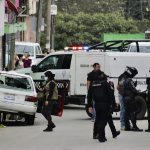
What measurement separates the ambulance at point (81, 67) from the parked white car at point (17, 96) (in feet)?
11.7

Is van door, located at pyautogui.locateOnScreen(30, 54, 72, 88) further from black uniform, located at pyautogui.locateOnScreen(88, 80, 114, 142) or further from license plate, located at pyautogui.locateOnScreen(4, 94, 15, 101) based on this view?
black uniform, located at pyautogui.locateOnScreen(88, 80, 114, 142)

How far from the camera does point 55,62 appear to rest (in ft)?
91.6

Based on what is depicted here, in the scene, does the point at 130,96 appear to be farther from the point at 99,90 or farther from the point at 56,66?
the point at 56,66

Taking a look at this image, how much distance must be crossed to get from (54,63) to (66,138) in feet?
35.5

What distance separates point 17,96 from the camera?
20516 mm

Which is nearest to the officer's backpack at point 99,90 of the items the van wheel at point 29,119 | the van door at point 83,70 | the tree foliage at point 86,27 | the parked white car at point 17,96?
the parked white car at point 17,96

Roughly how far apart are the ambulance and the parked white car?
3561 mm

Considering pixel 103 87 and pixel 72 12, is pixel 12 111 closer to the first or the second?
pixel 103 87

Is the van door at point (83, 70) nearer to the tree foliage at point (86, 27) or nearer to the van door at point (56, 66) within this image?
the van door at point (56, 66)

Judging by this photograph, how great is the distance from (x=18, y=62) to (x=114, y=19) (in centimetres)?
3987

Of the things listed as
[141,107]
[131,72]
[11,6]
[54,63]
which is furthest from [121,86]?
[11,6]

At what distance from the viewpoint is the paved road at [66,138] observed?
1529 cm

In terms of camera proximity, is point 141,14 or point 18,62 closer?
point 18,62

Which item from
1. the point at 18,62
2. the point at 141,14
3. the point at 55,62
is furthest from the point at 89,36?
the point at 55,62
